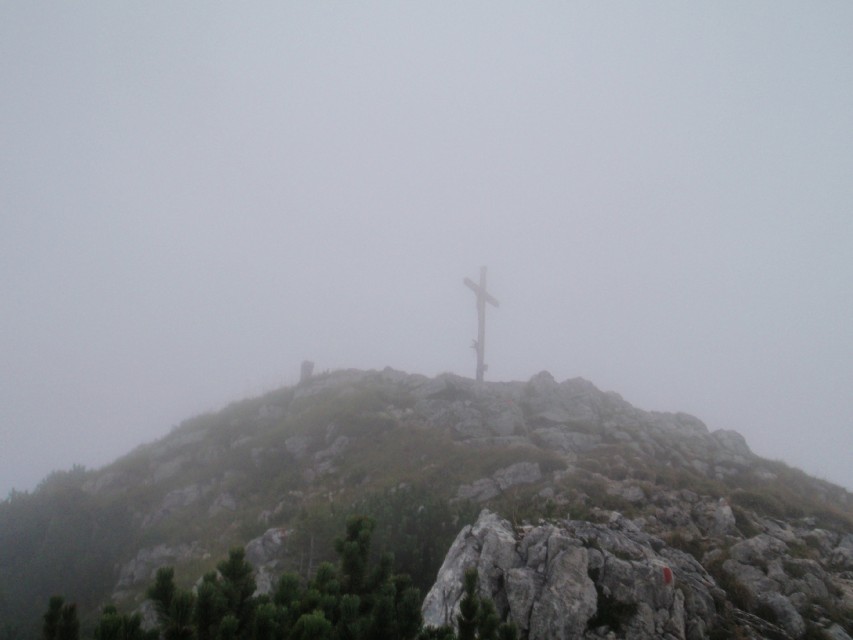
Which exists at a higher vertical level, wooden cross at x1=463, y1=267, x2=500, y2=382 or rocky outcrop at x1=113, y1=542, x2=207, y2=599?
wooden cross at x1=463, y1=267, x2=500, y2=382

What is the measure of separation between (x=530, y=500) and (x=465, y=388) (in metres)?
13.6

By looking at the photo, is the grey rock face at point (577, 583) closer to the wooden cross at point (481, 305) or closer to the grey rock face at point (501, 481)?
the grey rock face at point (501, 481)

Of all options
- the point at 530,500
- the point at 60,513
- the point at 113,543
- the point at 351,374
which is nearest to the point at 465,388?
the point at 351,374

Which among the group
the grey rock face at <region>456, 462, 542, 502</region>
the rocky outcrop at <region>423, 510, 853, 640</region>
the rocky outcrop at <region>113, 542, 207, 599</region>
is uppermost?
the rocky outcrop at <region>423, 510, 853, 640</region>

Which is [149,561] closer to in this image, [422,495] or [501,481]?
[422,495]

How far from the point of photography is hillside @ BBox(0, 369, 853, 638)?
12367 mm

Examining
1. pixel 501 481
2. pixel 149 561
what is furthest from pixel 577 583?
pixel 149 561

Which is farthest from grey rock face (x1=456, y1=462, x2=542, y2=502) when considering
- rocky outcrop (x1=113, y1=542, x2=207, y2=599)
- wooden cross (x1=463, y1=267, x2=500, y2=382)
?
wooden cross (x1=463, y1=267, x2=500, y2=382)

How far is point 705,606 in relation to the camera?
9492mm

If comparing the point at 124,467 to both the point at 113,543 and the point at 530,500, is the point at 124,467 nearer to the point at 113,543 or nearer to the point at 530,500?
the point at 113,543

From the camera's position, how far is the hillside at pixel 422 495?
40.6 feet

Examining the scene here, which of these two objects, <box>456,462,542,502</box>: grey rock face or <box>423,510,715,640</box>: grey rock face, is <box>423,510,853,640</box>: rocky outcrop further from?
<box>456,462,542,502</box>: grey rock face

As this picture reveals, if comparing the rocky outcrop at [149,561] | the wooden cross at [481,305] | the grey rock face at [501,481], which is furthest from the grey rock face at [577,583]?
the wooden cross at [481,305]

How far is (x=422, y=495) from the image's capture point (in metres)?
17.2
